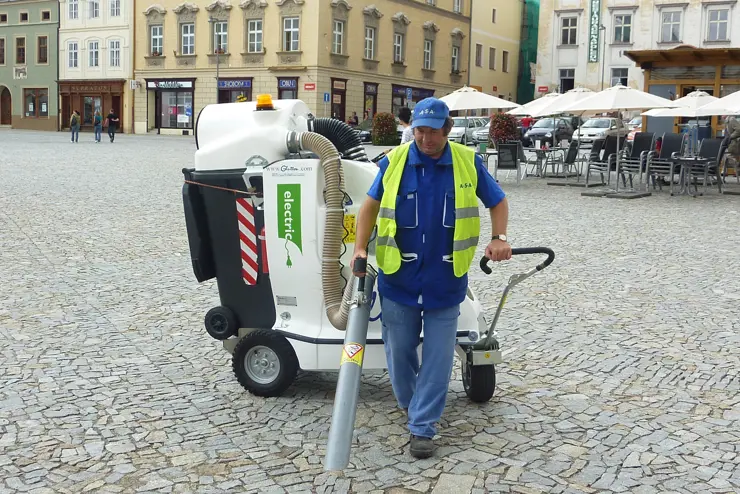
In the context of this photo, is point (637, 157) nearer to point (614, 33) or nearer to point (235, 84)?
point (235, 84)

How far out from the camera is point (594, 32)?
56.3 m

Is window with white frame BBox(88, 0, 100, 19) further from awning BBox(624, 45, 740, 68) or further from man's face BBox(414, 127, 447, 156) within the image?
man's face BBox(414, 127, 447, 156)

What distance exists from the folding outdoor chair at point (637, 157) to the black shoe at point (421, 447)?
15.0 m

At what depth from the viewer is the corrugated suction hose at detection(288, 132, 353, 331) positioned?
14.6 ft

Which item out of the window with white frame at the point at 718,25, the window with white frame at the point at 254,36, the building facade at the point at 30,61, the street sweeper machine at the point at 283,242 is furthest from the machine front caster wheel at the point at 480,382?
the building facade at the point at 30,61

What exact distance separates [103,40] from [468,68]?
22000mm

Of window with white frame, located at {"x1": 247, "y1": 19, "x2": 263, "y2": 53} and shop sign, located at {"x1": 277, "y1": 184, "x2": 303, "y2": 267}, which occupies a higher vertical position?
window with white frame, located at {"x1": 247, "y1": 19, "x2": 263, "y2": 53}

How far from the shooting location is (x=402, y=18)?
53188 mm

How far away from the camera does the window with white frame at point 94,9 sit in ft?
181

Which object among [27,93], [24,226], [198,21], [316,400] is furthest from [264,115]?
[27,93]

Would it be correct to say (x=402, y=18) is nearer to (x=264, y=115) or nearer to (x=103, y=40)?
(x=103, y=40)

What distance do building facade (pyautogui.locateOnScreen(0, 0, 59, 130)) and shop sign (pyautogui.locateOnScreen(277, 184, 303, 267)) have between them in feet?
183

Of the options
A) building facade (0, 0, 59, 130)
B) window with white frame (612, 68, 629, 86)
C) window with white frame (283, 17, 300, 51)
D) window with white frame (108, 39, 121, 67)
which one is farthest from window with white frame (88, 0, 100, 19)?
window with white frame (612, 68, 629, 86)

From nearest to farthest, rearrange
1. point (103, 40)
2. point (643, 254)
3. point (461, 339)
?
point (461, 339) → point (643, 254) → point (103, 40)
